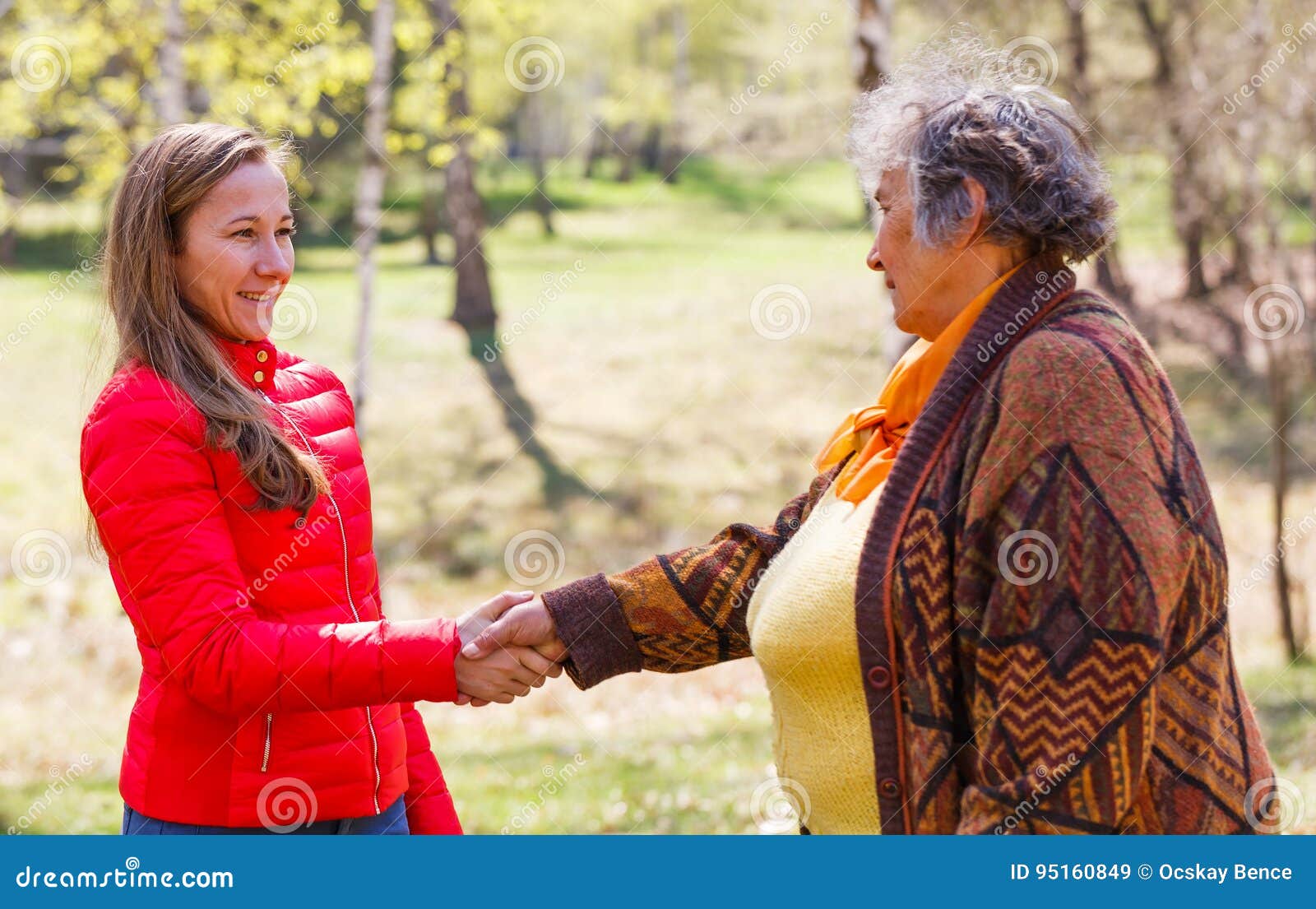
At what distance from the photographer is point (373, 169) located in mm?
8438

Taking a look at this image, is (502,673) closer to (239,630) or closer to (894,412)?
(239,630)

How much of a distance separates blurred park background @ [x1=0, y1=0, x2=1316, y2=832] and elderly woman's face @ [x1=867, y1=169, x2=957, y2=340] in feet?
1.27

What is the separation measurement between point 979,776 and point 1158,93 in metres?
12.6

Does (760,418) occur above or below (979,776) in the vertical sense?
below

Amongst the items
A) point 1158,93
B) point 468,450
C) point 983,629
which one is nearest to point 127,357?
point 983,629

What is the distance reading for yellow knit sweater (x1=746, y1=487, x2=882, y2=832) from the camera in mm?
2066

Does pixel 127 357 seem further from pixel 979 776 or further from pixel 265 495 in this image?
pixel 979 776

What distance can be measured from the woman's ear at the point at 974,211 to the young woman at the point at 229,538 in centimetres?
125

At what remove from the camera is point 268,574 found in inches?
89.2

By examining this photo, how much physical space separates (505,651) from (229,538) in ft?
2.57

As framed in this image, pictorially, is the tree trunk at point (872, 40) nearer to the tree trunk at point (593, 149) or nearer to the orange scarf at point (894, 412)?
the orange scarf at point (894, 412)

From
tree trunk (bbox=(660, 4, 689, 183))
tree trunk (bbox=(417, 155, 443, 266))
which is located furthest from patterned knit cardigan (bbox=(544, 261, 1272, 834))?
tree trunk (bbox=(660, 4, 689, 183))

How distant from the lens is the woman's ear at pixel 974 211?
6.89ft

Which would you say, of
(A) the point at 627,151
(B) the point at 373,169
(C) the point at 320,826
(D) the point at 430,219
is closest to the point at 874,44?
(B) the point at 373,169
